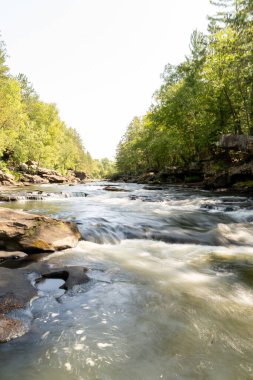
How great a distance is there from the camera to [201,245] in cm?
698

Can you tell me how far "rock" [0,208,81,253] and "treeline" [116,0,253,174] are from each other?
60.0 ft

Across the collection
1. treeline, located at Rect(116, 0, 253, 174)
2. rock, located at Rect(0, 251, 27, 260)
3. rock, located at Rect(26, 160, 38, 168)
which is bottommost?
rock, located at Rect(0, 251, 27, 260)

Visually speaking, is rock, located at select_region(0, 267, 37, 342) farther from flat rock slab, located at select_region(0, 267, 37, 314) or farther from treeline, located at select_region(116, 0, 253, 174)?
treeline, located at select_region(116, 0, 253, 174)

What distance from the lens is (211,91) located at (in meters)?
24.4

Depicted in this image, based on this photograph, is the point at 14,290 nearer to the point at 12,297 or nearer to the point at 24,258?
the point at 12,297

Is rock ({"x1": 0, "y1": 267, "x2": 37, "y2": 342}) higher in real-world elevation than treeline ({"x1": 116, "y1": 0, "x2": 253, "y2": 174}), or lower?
lower

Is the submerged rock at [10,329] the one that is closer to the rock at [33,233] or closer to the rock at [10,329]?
the rock at [10,329]

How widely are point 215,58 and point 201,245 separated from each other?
19.3 meters

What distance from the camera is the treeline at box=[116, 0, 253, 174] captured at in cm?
2009

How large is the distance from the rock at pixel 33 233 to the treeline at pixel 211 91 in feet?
60.0

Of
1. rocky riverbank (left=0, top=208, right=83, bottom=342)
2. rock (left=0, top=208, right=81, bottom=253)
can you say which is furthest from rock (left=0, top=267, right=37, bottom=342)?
rock (left=0, top=208, right=81, bottom=253)

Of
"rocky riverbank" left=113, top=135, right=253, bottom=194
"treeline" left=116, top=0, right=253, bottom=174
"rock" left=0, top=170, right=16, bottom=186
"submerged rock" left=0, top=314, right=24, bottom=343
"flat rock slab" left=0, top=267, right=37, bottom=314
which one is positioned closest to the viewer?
"submerged rock" left=0, top=314, right=24, bottom=343

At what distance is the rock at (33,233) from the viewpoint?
567cm

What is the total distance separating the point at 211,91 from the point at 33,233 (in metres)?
23.2
